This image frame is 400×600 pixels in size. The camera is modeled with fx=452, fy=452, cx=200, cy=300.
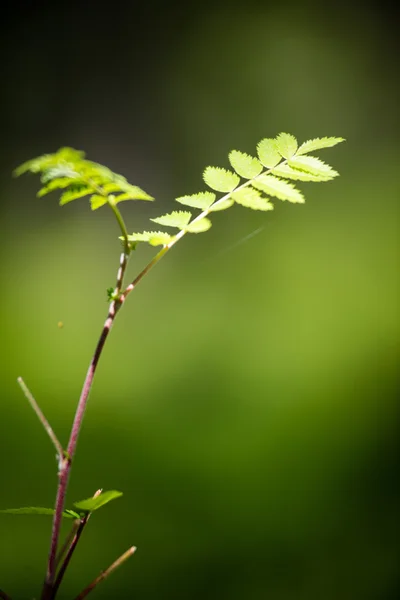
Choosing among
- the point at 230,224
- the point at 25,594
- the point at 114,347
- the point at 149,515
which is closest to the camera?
the point at 25,594

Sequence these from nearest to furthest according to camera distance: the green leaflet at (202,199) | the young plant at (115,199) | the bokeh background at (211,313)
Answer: the young plant at (115,199), the green leaflet at (202,199), the bokeh background at (211,313)

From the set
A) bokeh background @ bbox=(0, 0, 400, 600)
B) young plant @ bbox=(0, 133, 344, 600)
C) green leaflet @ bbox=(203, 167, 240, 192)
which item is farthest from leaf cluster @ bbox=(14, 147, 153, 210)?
bokeh background @ bbox=(0, 0, 400, 600)

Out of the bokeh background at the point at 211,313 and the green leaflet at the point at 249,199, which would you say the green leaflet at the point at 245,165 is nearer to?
the green leaflet at the point at 249,199

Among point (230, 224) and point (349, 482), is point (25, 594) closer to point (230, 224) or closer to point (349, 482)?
point (349, 482)

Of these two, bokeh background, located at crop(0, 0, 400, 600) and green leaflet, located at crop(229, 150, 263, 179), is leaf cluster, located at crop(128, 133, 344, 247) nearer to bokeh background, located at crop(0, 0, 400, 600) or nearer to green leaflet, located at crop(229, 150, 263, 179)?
green leaflet, located at crop(229, 150, 263, 179)

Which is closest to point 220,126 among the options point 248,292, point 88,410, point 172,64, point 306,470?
point 172,64

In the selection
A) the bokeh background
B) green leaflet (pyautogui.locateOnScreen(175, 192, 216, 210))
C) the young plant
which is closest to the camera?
the young plant

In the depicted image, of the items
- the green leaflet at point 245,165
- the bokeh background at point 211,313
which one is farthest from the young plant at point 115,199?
the bokeh background at point 211,313
